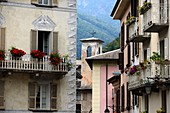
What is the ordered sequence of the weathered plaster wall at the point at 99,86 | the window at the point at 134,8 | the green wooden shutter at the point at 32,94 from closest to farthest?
the window at the point at 134,8
the green wooden shutter at the point at 32,94
the weathered plaster wall at the point at 99,86

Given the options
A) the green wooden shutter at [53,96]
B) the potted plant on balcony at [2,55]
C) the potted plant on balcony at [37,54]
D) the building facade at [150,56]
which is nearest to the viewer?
the building facade at [150,56]

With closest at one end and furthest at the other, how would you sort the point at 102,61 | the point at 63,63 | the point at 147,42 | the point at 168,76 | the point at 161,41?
1. the point at 168,76
2. the point at 161,41
3. the point at 147,42
4. the point at 63,63
5. the point at 102,61

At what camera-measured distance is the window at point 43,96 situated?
132ft

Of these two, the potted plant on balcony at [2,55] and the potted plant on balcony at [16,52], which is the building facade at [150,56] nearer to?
the potted plant on balcony at [16,52]

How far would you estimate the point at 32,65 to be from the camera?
39.5 metres

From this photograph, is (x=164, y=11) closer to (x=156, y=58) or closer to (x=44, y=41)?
(x=156, y=58)

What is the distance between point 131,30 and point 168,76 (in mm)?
10175

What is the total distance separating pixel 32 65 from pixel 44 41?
104 inches

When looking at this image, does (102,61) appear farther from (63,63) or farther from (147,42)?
(147,42)

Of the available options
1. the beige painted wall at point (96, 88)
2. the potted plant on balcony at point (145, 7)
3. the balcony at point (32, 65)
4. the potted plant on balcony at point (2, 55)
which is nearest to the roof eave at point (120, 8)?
the balcony at point (32, 65)

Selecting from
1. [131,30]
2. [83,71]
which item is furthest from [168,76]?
[83,71]

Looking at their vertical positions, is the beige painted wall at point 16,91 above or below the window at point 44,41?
below

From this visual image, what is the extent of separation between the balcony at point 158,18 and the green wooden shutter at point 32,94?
12.7 m

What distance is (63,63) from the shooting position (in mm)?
39844
